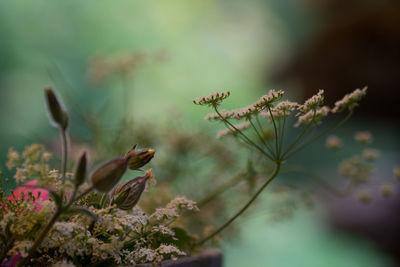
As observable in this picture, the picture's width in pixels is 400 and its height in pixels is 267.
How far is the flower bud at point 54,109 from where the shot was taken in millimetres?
216

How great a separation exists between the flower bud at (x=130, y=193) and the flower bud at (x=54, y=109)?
0.19ft

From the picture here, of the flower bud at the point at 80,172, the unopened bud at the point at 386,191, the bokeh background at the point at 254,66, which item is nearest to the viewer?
the flower bud at the point at 80,172

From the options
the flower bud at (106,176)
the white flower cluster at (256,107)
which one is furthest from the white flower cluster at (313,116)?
the flower bud at (106,176)

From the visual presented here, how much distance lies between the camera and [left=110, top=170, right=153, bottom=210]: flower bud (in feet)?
0.80

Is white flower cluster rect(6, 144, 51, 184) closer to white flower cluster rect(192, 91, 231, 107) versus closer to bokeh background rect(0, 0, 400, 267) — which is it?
white flower cluster rect(192, 91, 231, 107)

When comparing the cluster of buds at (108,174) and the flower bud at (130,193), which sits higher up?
the flower bud at (130,193)

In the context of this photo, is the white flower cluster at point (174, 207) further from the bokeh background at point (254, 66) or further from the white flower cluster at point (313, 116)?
the bokeh background at point (254, 66)

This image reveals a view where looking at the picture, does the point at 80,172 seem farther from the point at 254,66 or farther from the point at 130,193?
the point at 254,66

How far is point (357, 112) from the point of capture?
2.02m

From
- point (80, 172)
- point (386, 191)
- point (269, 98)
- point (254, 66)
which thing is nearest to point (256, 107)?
point (269, 98)

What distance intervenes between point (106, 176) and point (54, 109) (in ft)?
0.17

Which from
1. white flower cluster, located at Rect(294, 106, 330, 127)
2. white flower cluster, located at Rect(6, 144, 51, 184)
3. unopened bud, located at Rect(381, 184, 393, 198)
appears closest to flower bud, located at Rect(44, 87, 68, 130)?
white flower cluster, located at Rect(6, 144, 51, 184)

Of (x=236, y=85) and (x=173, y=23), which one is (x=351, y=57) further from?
(x=173, y=23)

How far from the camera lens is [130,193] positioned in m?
0.25
